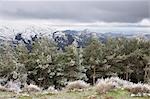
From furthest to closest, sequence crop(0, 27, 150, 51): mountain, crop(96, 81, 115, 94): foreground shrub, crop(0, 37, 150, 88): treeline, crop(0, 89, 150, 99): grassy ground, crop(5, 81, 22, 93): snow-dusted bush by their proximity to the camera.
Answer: crop(0, 27, 150, 51): mountain < crop(0, 37, 150, 88): treeline < crop(5, 81, 22, 93): snow-dusted bush < crop(96, 81, 115, 94): foreground shrub < crop(0, 89, 150, 99): grassy ground

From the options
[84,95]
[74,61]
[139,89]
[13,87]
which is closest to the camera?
[84,95]

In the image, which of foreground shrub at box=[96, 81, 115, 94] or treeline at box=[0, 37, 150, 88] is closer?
foreground shrub at box=[96, 81, 115, 94]

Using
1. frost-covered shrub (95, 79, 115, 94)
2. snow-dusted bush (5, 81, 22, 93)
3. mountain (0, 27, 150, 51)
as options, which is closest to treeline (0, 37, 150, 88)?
mountain (0, 27, 150, 51)

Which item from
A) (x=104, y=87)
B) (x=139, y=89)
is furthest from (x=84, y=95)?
(x=139, y=89)

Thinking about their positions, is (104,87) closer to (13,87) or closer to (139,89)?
(139,89)

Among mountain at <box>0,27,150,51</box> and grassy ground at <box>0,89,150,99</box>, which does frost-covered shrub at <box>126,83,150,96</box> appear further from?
mountain at <box>0,27,150,51</box>

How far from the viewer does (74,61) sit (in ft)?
137

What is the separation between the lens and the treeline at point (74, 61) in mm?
42562

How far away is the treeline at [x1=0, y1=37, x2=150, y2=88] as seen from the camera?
1676 inches

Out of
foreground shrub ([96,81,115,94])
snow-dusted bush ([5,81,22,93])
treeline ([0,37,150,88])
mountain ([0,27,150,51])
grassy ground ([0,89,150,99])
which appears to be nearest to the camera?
grassy ground ([0,89,150,99])

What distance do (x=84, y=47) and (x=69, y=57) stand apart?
4.66 meters

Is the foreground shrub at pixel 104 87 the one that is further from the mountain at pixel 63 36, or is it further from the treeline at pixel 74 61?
the mountain at pixel 63 36

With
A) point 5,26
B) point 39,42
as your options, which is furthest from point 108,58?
point 5,26

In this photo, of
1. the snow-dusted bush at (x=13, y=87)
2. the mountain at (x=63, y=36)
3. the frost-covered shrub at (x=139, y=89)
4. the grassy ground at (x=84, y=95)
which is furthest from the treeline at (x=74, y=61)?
the frost-covered shrub at (x=139, y=89)
